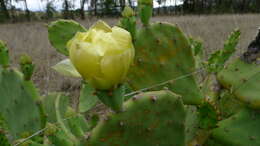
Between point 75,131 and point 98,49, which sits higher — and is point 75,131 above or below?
below

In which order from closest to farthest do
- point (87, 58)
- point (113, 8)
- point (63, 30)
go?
point (87, 58) < point (63, 30) < point (113, 8)

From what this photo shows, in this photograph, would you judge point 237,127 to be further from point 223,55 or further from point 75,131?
point 75,131

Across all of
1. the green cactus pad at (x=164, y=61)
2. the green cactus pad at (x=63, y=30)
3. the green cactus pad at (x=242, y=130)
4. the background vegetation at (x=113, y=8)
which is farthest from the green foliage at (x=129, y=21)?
the background vegetation at (x=113, y=8)

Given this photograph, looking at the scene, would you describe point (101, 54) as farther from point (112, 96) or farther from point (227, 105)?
point (227, 105)

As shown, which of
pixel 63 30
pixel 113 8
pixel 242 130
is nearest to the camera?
pixel 242 130

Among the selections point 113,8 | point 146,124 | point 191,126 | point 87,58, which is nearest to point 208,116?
point 191,126

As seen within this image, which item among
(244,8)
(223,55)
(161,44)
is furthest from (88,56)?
(244,8)
